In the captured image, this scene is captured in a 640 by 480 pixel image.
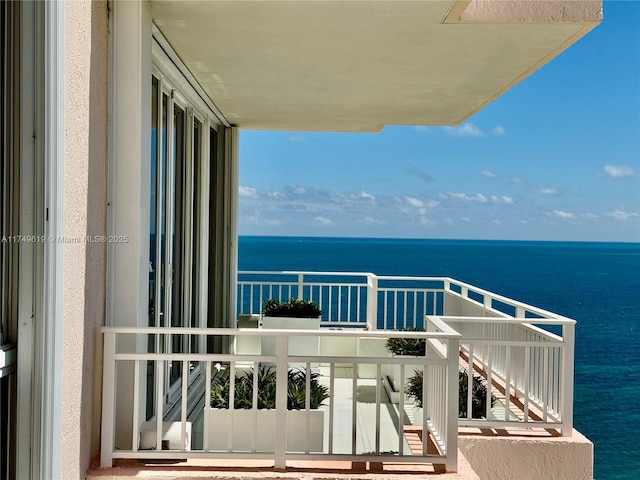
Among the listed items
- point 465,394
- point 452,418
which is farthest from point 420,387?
point 452,418

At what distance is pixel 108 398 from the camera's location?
2926mm

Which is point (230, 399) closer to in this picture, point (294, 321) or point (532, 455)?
point (532, 455)

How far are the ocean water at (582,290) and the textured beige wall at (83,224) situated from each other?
21.2m

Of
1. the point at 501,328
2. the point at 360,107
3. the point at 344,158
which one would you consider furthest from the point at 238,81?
the point at 344,158

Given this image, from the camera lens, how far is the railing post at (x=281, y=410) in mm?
2990

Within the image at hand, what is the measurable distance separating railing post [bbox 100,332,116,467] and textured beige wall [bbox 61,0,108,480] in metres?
0.04

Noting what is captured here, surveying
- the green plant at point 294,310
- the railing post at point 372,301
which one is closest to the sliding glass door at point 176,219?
the green plant at point 294,310

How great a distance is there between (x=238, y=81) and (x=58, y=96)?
2596 millimetres

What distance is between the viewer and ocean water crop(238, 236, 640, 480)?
2619 cm

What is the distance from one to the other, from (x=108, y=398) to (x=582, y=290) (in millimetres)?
52909

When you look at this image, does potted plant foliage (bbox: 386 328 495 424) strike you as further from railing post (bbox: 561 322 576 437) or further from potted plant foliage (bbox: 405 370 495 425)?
railing post (bbox: 561 322 576 437)

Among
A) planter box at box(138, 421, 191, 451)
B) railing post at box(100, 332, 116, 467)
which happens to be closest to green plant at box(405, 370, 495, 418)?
planter box at box(138, 421, 191, 451)

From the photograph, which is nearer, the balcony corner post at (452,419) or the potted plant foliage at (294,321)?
the balcony corner post at (452,419)

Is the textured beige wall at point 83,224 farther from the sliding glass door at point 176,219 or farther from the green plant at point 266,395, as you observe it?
the green plant at point 266,395
